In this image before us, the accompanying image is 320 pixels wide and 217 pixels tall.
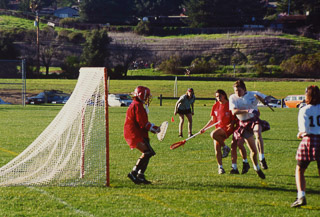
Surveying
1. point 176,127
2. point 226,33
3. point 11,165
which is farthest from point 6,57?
point 11,165

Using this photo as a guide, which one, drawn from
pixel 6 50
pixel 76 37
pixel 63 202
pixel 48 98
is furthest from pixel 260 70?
pixel 63 202

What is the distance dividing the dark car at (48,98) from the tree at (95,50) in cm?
2896

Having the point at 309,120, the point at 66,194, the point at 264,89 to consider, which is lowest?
the point at 264,89

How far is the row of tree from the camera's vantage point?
101 meters

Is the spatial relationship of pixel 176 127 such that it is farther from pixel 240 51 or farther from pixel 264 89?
pixel 240 51

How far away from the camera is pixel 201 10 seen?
10138 cm

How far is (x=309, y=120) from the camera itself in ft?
25.2

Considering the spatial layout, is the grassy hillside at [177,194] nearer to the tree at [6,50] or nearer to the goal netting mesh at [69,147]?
the goal netting mesh at [69,147]

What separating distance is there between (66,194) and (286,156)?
6.66 meters

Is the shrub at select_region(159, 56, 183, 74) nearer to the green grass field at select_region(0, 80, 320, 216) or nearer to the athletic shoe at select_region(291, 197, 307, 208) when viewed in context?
the green grass field at select_region(0, 80, 320, 216)

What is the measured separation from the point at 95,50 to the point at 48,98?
3302 cm

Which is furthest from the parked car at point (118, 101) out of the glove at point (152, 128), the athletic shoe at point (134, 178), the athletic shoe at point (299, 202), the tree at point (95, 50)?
the athletic shoe at point (299, 202)

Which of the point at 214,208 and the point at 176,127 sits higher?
the point at 214,208

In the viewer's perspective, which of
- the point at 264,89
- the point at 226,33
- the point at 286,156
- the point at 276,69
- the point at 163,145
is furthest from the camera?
the point at 226,33
